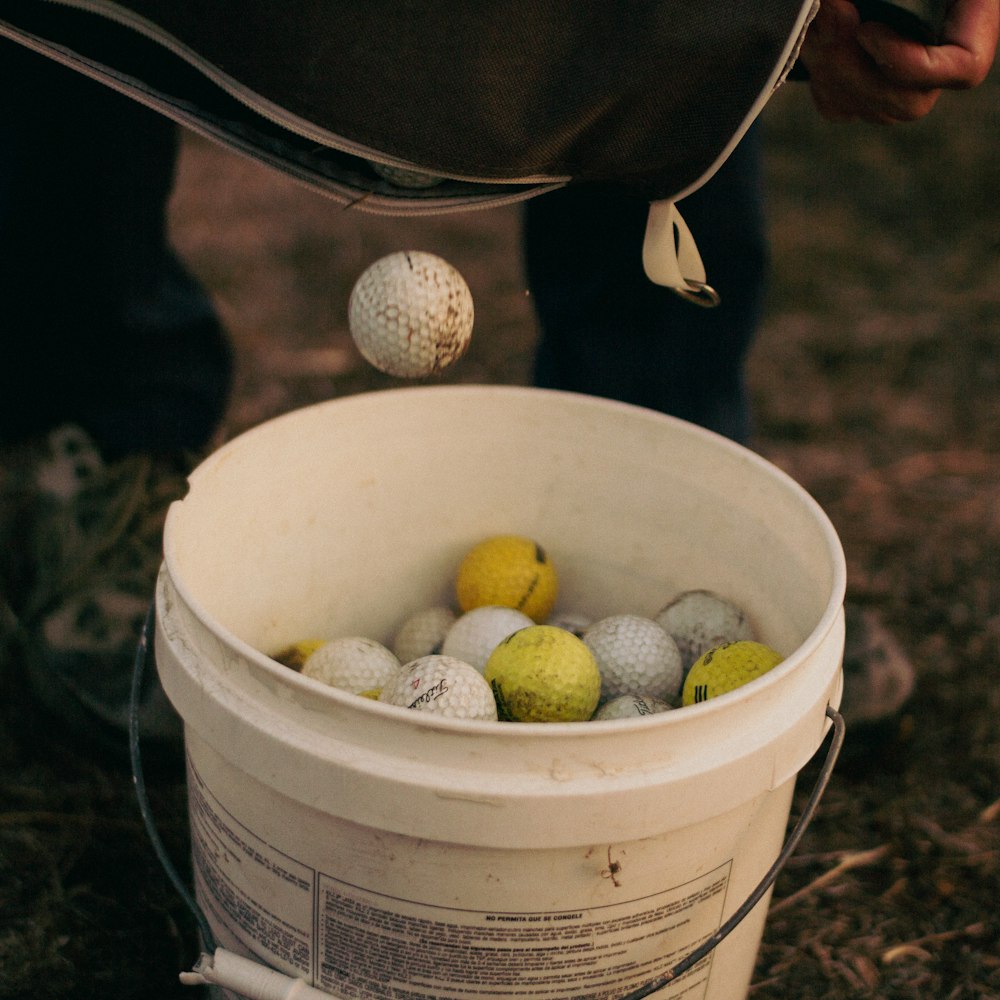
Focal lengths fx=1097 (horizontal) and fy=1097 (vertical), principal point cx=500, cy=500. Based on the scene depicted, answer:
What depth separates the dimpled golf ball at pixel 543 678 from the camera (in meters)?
1.30

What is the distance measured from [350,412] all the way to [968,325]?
2.56 meters

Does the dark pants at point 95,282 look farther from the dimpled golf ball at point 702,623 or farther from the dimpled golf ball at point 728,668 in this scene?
the dimpled golf ball at point 728,668

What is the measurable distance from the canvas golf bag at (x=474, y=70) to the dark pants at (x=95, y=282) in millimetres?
648

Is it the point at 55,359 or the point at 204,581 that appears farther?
the point at 55,359

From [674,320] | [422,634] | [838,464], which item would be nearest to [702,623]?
[422,634]

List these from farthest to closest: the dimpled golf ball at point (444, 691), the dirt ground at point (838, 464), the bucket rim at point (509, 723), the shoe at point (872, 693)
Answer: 1. the shoe at point (872, 693)
2. the dirt ground at point (838, 464)
3. the dimpled golf ball at point (444, 691)
4. the bucket rim at point (509, 723)

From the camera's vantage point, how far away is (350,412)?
1585 mm

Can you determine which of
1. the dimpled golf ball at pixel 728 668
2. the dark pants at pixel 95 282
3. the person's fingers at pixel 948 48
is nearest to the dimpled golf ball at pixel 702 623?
the dimpled golf ball at pixel 728 668

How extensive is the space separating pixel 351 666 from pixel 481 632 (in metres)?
0.19

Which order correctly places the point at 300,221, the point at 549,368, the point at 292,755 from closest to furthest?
the point at 292,755 → the point at 549,368 → the point at 300,221

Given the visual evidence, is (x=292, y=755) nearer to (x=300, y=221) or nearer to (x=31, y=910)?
(x=31, y=910)

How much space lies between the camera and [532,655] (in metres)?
1.32

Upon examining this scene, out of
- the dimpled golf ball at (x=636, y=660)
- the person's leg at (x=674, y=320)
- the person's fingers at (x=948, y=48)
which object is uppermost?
the person's fingers at (x=948, y=48)

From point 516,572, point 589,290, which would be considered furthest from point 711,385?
point 516,572
